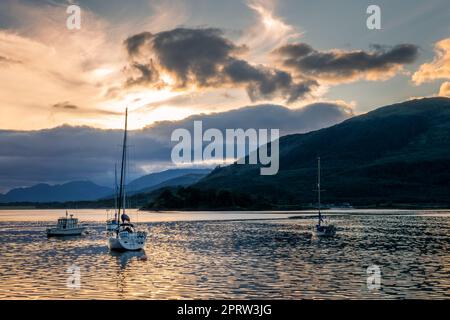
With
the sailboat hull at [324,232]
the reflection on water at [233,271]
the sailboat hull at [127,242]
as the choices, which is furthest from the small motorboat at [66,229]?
the sailboat hull at [324,232]

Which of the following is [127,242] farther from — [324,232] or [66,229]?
[66,229]

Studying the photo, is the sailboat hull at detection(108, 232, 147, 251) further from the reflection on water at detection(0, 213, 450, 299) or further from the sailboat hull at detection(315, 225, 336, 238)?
Result: the sailboat hull at detection(315, 225, 336, 238)

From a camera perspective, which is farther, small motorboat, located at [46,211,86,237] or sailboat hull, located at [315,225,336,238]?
small motorboat, located at [46,211,86,237]

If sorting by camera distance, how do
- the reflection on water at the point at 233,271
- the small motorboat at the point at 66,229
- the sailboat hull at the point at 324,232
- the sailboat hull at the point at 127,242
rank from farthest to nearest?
the small motorboat at the point at 66,229 < the sailboat hull at the point at 324,232 < the sailboat hull at the point at 127,242 < the reflection on water at the point at 233,271

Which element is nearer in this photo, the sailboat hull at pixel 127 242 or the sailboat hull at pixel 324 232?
the sailboat hull at pixel 127 242

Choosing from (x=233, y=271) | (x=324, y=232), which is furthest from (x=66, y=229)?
(x=233, y=271)

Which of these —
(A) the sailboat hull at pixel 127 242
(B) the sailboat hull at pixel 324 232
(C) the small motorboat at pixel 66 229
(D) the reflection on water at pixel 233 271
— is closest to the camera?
(D) the reflection on water at pixel 233 271

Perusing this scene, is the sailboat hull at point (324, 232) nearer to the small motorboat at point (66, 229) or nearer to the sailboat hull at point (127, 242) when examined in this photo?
the sailboat hull at point (127, 242)

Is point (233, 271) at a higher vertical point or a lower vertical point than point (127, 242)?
lower

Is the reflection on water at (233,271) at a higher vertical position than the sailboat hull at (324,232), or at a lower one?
lower

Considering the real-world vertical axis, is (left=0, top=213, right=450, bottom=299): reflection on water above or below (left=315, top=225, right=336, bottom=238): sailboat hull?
below

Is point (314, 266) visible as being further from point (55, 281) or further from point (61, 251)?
point (61, 251)

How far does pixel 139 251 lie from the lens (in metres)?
78.1

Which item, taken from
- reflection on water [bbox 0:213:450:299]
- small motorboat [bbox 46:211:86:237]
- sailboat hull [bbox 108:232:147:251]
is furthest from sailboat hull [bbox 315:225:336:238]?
small motorboat [bbox 46:211:86:237]
